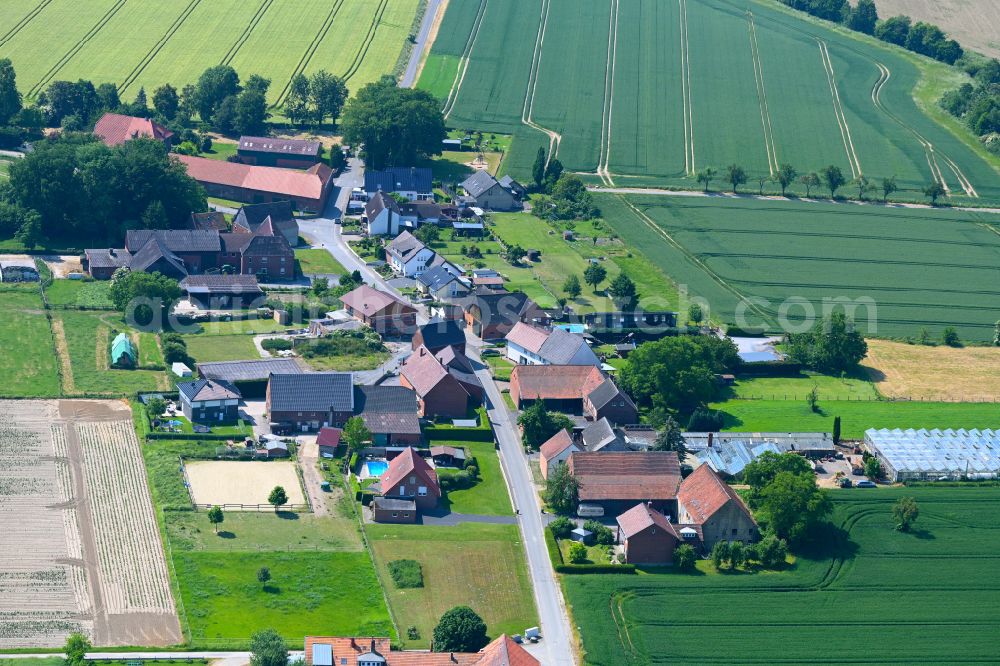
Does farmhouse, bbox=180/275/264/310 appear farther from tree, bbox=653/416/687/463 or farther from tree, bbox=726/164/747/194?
tree, bbox=726/164/747/194

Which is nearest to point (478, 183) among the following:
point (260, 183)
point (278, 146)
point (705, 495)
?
point (260, 183)

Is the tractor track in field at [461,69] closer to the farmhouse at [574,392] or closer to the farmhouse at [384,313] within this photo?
the farmhouse at [384,313]

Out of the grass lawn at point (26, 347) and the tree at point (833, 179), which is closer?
the grass lawn at point (26, 347)

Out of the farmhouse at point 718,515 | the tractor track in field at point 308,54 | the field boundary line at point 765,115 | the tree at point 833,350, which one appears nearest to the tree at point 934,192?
the field boundary line at point 765,115

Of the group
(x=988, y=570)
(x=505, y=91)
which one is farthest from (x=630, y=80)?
(x=988, y=570)

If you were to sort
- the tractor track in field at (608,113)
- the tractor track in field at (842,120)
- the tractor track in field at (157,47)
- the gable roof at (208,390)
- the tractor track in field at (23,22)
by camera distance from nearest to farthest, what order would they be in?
the gable roof at (208,390) → the tractor track in field at (608,113) → the tractor track in field at (842,120) → the tractor track in field at (157,47) → the tractor track in field at (23,22)

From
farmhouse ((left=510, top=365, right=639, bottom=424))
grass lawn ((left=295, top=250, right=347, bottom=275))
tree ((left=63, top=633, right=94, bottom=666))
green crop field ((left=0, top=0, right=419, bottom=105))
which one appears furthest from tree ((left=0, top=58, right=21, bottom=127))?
tree ((left=63, top=633, right=94, bottom=666))

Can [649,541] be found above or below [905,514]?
below

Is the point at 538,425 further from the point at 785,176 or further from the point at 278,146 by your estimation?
the point at 785,176
